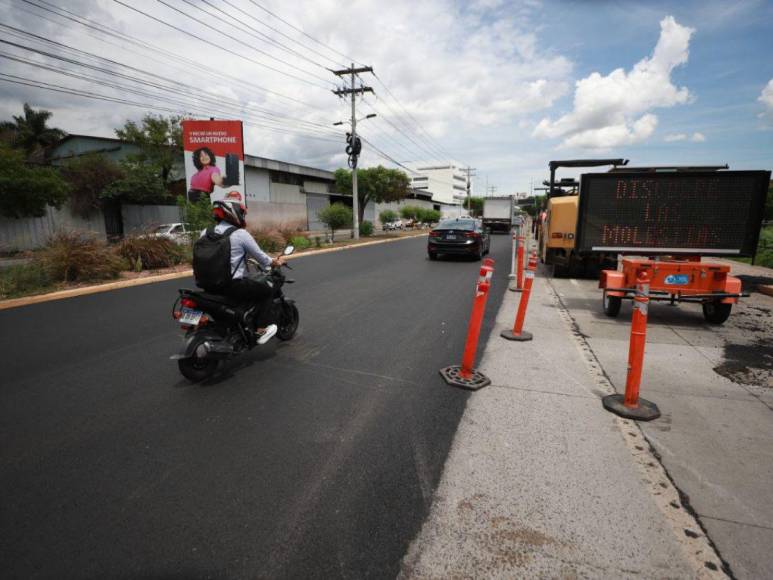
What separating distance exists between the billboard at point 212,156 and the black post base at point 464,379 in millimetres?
15760

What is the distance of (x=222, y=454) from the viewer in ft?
9.61

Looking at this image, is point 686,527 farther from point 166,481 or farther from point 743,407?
point 166,481

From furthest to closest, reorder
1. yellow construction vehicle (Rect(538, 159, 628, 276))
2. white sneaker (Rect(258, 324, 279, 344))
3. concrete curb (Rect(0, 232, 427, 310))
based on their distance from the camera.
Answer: yellow construction vehicle (Rect(538, 159, 628, 276)) → concrete curb (Rect(0, 232, 427, 310)) → white sneaker (Rect(258, 324, 279, 344))

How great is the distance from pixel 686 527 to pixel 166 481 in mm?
3051

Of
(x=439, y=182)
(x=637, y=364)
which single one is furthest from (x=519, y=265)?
→ (x=439, y=182)

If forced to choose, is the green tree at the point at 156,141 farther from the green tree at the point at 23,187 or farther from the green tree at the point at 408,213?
the green tree at the point at 408,213

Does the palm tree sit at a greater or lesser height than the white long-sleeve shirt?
greater

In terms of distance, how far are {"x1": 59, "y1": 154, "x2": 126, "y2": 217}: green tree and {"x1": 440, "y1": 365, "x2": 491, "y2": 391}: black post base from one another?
89.1 ft

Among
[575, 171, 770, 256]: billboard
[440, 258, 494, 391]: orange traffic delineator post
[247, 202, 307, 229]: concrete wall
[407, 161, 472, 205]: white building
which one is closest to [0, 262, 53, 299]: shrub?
[440, 258, 494, 391]: orange traffic delineator post

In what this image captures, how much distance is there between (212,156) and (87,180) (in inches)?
455

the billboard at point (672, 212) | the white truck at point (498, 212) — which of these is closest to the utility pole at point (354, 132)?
the white truck at point (498, 212)

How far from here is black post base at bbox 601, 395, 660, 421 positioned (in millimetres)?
3414

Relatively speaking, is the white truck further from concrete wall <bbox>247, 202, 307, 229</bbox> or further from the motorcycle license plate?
the motorcycle license plate

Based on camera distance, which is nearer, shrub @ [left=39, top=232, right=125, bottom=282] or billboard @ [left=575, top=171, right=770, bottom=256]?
billboard @ [left=575, top=171, right=770, bottom=256]
